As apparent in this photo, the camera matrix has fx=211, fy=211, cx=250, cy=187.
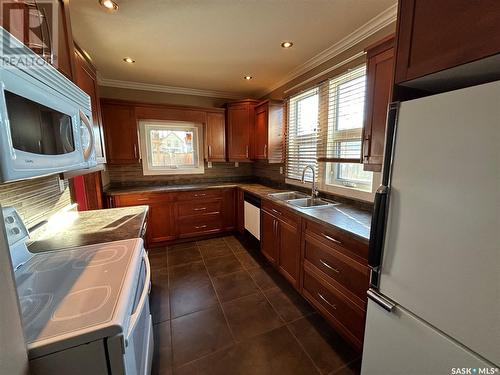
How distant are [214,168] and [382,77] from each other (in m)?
3.03

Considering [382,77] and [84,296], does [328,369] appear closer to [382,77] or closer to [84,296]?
[84,296]

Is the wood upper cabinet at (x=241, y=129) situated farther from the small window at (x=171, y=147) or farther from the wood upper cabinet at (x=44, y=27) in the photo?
the wood upper cabinet at (x=44, y=27)

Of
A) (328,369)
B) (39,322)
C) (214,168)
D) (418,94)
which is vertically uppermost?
(418,94)

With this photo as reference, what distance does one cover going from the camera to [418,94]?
1.09 metres

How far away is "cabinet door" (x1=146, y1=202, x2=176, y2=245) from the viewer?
3.12 meters

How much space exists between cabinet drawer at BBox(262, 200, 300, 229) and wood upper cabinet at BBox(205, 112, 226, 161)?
1448 millimetres

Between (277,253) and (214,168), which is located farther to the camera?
(214,168)

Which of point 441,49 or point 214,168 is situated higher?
point 441,49

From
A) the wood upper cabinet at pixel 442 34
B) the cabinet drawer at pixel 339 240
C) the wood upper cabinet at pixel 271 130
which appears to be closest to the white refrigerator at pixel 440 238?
the wood upper cabinet at pixel 442 34

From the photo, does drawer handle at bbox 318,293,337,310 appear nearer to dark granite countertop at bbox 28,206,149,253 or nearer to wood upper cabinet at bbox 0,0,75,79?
dark granite countertop at bbox 28,206,149,253

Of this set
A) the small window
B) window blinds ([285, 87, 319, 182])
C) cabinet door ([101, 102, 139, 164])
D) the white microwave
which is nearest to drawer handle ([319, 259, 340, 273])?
window blinds ([285, 87, 319, 182])

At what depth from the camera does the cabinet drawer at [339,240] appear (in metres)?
1.37

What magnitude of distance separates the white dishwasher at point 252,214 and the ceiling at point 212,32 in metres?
1.76

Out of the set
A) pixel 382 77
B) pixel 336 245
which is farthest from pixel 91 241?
pixel 382 77
